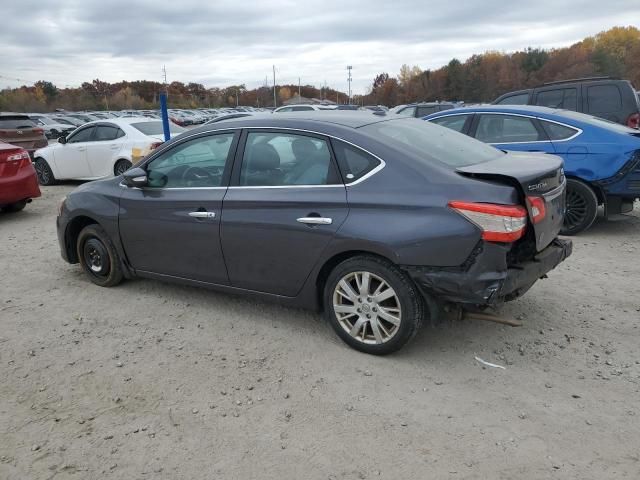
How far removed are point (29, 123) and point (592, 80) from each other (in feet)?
46.0

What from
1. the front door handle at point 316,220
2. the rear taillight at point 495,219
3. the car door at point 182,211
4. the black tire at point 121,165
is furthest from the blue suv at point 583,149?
the black tire at point 121,165

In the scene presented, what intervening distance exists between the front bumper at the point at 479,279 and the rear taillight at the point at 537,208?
289mm

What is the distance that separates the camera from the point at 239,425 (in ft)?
9.81

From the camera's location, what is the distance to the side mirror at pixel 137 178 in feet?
14.9

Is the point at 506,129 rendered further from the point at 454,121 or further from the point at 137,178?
the point at 137,178

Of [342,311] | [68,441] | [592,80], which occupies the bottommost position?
[68,441]

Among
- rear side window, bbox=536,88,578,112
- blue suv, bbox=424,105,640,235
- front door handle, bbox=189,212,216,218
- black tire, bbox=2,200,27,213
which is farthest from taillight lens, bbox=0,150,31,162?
rear side window, bbox=536,88,578,112

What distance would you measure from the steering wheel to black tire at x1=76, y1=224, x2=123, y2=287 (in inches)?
43.8

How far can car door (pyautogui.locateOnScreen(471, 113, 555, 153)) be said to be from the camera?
6734 millimetres

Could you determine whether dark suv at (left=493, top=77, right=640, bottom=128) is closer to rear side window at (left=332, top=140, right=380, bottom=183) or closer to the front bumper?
rear side window at (left=332, top=140, right=380, bottom=183)

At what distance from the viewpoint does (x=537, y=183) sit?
3.41 meters

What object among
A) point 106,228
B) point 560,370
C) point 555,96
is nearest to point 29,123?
point 106,228

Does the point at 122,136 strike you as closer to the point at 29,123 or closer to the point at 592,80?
the point at 29,123

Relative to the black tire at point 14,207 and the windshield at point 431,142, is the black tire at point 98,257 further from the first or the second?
the black tire at point 14,207
